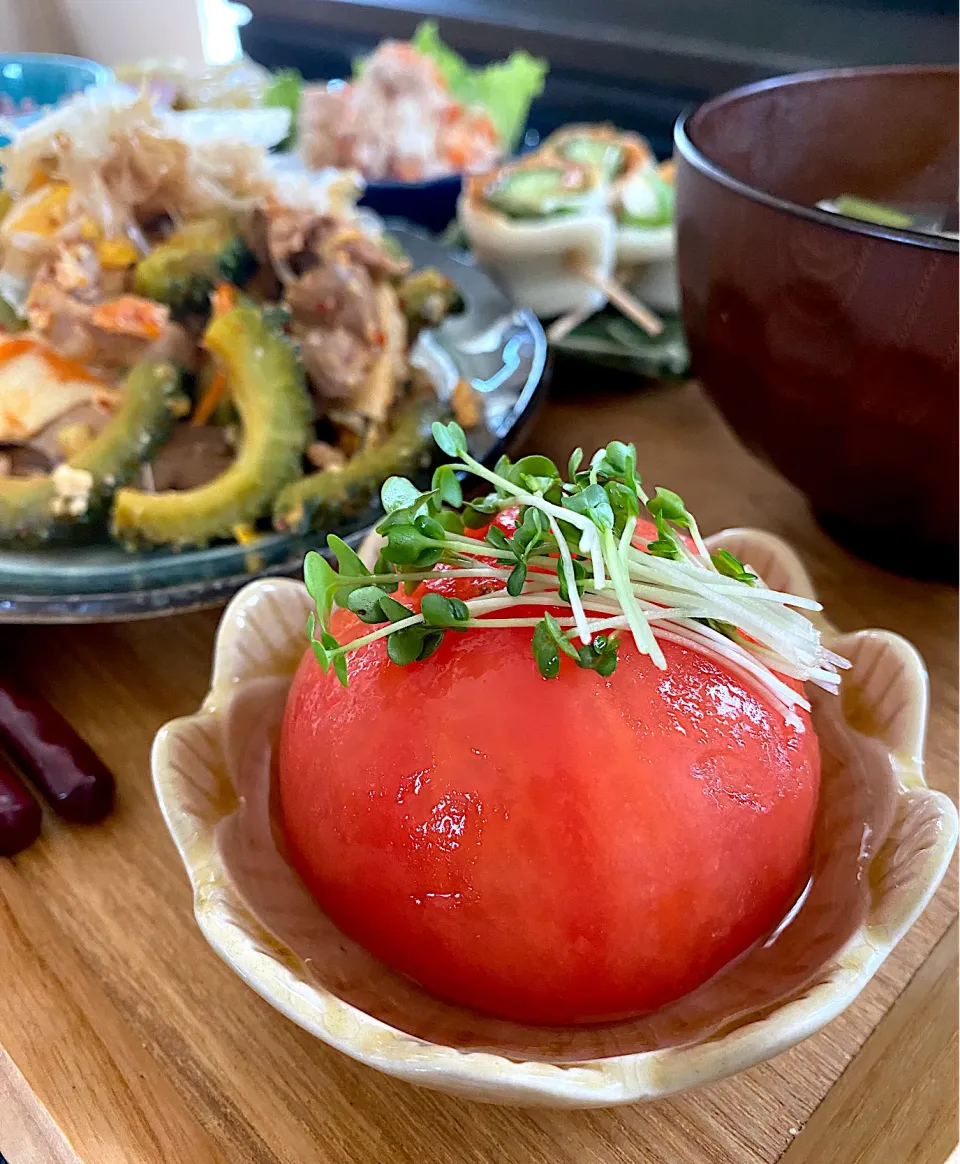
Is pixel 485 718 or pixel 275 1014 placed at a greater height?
pixel 485 718

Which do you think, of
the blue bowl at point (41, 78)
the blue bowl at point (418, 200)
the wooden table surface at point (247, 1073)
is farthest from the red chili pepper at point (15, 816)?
the blue bowl at point (41, 78)

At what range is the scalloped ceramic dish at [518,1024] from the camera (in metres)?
0.43

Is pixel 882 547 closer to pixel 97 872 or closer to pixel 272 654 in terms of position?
pixel 272 654

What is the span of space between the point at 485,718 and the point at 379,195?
1338 mm

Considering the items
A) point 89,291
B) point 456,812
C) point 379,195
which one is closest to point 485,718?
point 456,812

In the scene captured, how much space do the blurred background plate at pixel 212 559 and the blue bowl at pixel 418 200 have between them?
1.78 ft

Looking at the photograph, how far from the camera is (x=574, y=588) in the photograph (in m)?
Result: 0.48

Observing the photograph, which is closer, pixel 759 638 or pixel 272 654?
pixel 759 638

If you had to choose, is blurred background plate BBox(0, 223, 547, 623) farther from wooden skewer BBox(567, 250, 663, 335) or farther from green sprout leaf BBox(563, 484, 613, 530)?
green sprout leaf BBox(563, 484, 613, 530)

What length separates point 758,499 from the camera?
103 centimetres

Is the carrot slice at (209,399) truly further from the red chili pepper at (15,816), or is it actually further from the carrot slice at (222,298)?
the red chili pepper at (15,816)

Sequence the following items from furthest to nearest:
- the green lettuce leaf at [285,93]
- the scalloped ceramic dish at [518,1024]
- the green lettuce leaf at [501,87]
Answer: the green lettuce leaf at [501,87]
the green lettuce leaf at [285,93]
the scalloped ceramic dish at [518,1024]

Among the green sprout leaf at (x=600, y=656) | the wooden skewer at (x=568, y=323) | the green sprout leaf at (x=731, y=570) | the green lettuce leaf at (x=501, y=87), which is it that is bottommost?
the wooden skewer at (x=568, y=323)

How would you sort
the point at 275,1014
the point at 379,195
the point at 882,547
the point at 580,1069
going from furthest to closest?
the point at 379,195 → the point at 882,547 → the point at 275,1014 → the point at 580,1069
